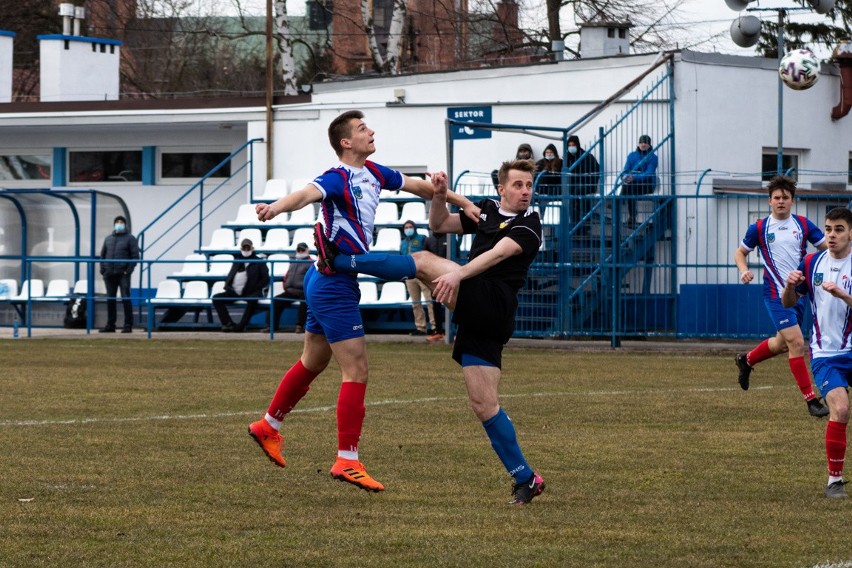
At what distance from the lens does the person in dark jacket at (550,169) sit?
2330 centimetres

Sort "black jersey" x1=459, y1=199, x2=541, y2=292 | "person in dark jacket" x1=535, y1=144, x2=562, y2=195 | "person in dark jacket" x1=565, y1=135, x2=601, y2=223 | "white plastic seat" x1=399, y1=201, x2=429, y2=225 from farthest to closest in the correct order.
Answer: "white plastic seat" x1=399, y1=201, x2=429, y2=225 < "person in dark jacket" x1=565, y1=135, x2=601, y2=223 < "person in dark jacket" x1=535, y1=144, x2=562, y2=195 < "black jersey" x1=459, y1=199, x2=541, y2=292

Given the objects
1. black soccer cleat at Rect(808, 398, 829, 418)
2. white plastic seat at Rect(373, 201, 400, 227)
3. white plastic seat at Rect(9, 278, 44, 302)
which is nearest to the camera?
black soccer cleat at Rect(808, 398, 829, 418)

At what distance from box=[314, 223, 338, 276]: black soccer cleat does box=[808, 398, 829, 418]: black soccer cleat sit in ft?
18.3

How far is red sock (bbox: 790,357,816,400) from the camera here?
12.7 metres

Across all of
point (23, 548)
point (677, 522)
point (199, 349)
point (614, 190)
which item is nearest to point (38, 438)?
point (23, 548)

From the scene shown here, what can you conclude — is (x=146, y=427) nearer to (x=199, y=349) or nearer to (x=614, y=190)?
(x=199, y=349)

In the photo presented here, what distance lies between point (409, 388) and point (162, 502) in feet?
23.9

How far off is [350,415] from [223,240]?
2011cm

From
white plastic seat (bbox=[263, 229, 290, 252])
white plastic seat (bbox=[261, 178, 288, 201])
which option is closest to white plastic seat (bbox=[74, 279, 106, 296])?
white plastic seat (bbox=[263, 229, 290, 252])

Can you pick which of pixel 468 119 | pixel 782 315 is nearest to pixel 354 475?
pixel 782 315

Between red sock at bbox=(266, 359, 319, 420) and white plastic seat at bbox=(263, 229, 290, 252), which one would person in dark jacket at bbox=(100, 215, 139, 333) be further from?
red sock at bbox=(266, 359, 319, 420)

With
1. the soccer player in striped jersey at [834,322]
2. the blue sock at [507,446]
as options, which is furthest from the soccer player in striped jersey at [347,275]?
the soccer player in striped jersey at [834,322]

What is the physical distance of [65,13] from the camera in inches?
1391

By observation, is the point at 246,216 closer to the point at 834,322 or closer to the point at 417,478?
the point at 417,478
